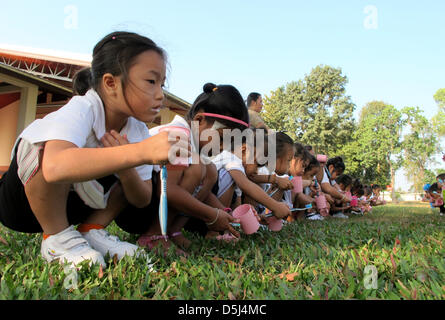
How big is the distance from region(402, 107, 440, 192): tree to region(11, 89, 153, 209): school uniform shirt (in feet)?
124

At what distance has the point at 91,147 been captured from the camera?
4.77 ft

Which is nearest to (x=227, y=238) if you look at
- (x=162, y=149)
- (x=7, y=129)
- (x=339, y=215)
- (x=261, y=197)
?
(x=261, y=197)

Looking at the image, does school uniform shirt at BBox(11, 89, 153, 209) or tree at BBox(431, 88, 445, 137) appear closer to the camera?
school uniform shirt at BBox(11, 89, 153, 209)

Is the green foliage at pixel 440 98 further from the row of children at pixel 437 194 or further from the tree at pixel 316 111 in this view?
the row of children at pixel 437 194

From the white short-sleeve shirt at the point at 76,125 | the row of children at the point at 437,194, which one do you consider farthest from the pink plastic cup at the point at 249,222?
the row of children at the point at 437,194

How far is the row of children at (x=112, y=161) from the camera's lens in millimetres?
1039

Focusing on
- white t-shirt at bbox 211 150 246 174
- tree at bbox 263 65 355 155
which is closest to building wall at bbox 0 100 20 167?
white t-shirt at bbox 211 150 246 174

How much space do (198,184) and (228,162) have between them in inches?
24.2

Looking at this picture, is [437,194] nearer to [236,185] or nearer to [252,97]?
[252,97]

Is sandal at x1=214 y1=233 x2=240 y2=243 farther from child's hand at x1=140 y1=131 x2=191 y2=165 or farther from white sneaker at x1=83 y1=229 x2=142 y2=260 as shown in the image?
child's hand at x1=140 y1=131 x2=191 y2=165

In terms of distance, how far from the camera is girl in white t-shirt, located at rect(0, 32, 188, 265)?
120 cm

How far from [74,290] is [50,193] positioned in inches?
15.2

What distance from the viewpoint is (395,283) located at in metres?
1.25

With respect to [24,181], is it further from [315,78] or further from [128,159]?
[315,78]
